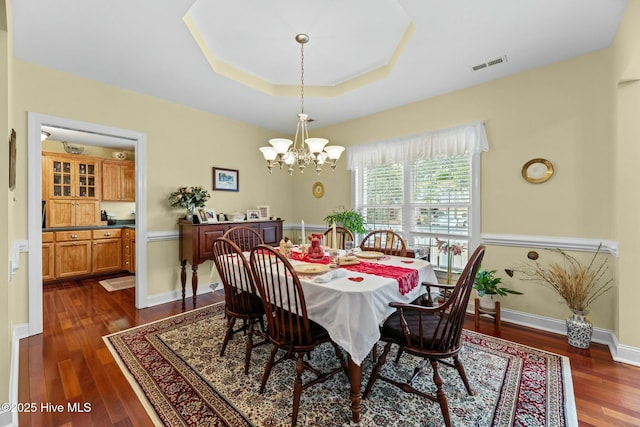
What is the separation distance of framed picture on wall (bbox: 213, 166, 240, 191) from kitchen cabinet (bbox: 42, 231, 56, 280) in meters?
2.96

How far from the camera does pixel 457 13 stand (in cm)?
210

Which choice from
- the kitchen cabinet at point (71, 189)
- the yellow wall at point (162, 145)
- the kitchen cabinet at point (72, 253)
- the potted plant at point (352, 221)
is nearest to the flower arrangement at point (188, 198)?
the yellow wall at point (162, 145)

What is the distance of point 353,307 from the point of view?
5.25ft

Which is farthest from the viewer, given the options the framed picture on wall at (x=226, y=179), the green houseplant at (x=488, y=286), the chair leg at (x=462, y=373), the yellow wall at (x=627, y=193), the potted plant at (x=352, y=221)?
the framed picture on wall at (x=226, y=179)

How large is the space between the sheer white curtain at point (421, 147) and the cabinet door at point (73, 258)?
4792 mm

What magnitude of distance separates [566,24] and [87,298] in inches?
238

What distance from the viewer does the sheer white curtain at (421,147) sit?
127 inches

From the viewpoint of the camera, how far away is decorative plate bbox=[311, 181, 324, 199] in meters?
4.86

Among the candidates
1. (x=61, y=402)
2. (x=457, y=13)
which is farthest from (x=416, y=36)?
(x=61, y=402)

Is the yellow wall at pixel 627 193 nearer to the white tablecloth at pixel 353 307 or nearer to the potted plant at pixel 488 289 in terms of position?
the potted plant at pixel 488 289

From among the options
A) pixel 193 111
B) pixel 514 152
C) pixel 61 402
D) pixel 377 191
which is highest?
pixel 193 111

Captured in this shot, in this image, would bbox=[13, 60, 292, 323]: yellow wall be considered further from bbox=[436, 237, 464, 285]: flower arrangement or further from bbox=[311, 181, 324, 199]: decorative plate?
bbox=[436, 237, 464, 285]: flower arrangement

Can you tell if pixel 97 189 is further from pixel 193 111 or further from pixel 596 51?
pixel 596 51

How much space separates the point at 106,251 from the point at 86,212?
2.67ft
